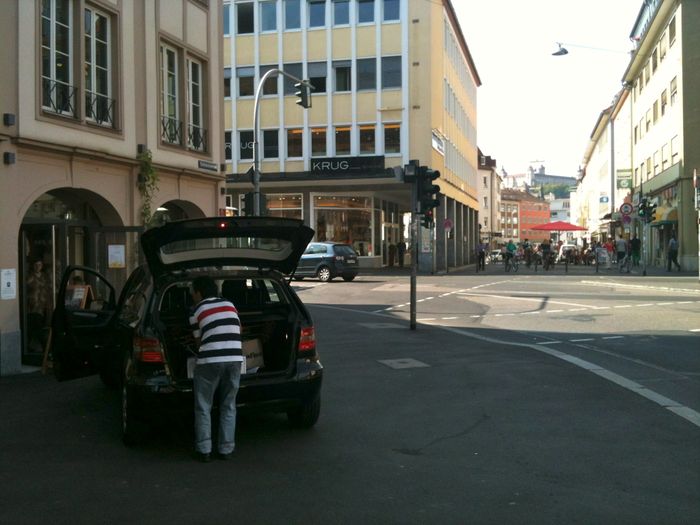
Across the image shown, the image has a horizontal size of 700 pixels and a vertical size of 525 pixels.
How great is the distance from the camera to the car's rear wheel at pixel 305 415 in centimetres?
709

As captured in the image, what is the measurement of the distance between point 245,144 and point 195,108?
26.9 m

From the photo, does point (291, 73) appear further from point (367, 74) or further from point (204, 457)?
point (204, 457)

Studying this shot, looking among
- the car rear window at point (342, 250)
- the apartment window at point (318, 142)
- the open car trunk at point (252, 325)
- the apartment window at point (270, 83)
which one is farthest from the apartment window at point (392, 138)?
the open car trunk at point (252, 325)

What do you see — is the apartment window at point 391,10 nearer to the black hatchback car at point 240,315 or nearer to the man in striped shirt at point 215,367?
the black hatchback car at point 240,315

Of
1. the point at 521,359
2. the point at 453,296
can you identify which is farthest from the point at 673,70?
the point at 521,359

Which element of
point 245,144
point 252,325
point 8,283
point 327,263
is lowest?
point 252,325

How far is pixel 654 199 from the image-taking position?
48.2m

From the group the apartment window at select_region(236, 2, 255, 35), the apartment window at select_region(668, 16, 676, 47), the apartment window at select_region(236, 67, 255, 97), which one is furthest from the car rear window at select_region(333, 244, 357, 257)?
the apartment window at select_region(668, 16, 676, 47)

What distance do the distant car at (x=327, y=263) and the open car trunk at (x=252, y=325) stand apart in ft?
77.7

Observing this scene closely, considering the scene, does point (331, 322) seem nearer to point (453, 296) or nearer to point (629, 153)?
point (453, 296)

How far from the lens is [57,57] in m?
12.4

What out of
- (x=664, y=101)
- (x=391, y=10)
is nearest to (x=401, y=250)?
(x=391, y=10)

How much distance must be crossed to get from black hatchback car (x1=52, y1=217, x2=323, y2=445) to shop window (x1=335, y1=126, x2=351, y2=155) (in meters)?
33.9

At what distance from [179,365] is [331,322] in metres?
10.4
